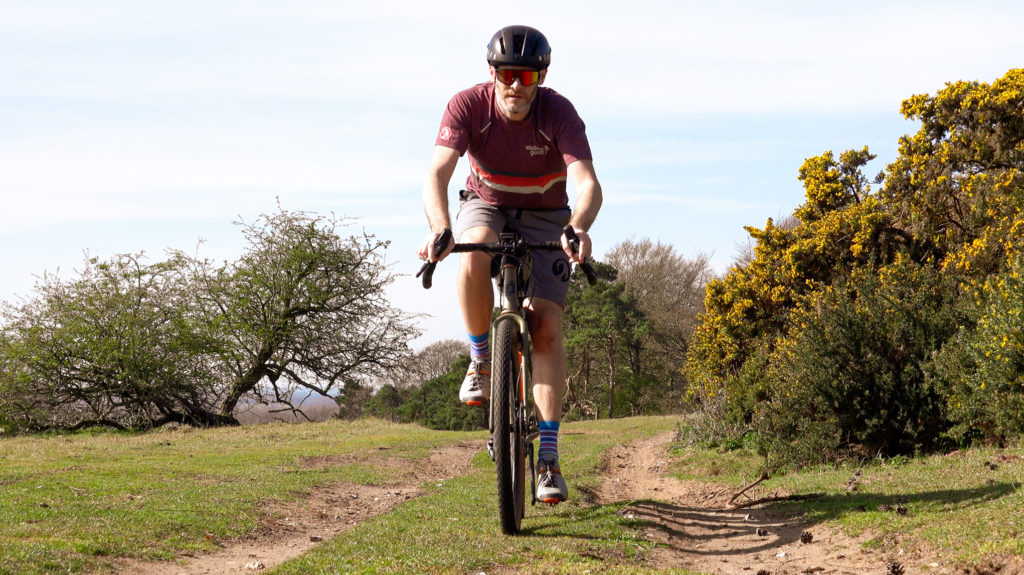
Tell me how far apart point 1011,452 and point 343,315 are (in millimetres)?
20803

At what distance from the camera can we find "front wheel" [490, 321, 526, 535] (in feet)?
16.0

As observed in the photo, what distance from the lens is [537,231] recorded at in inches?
208

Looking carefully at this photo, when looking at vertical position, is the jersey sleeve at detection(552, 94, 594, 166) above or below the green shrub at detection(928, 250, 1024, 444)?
above

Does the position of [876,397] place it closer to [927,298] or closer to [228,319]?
[927,298]

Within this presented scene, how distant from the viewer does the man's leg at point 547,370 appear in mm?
5277

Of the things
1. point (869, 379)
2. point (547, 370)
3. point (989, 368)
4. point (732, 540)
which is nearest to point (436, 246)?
point (547, 370)

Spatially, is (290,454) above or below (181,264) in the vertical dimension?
below

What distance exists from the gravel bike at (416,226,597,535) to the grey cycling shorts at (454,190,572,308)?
142mm

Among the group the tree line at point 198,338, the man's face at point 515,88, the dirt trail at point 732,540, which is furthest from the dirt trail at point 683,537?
the tree line at point 198,338

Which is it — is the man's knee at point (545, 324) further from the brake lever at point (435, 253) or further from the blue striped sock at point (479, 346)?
the brake lever at point (435, 253)

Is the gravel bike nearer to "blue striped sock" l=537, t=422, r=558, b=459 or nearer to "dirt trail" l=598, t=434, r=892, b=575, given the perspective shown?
"blue striped sock" l=537, t=422, r=558, b=459

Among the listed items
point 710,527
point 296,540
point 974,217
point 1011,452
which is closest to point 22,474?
point 296,540

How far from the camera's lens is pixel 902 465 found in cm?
855

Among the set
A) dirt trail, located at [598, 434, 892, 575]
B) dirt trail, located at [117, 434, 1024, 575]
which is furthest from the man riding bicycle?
dirt trail, located at [117, 434, 1024, 575]
